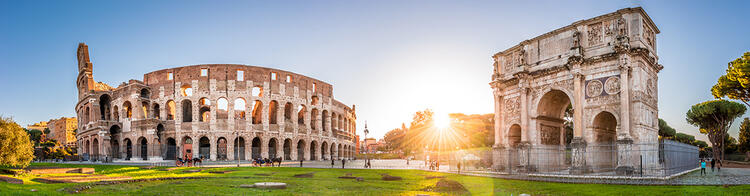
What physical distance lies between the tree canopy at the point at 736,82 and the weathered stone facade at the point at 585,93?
3.93 meters

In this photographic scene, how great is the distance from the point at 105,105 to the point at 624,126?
59192 millimetres

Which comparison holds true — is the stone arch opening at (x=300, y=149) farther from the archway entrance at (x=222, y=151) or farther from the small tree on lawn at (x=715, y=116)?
the small tree on lawn at (x=715, y=116)

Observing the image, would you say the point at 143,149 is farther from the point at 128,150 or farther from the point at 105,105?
the point at 105,105

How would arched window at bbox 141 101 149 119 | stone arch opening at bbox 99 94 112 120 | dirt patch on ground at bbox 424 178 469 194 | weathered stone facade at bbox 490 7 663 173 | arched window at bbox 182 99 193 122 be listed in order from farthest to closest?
stone arch opening at bbox 99 94 112 120 → arched window at bbox 182 99 193 122 → arched window at bbox 141 101 149 119 → weathered stone facade at bbox 490 7 663 173 → dirt patch on ground at bbox 424 178 469 194

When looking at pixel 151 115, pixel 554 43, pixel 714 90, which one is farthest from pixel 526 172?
pixel 151 115

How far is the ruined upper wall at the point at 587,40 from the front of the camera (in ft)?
77.6

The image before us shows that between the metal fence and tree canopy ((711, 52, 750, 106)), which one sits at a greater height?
tree canopy ((711, 52, 750, 106))

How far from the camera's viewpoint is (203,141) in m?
53.1

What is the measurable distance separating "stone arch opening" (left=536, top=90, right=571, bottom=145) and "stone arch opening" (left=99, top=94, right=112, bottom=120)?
5244 centimetres

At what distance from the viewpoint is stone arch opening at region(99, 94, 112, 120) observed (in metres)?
57.4

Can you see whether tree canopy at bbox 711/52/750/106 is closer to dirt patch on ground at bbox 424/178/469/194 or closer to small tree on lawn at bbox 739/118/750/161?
dirt patch on ground at bbox 424/178/469/194

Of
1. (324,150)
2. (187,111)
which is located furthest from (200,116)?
(324,150)

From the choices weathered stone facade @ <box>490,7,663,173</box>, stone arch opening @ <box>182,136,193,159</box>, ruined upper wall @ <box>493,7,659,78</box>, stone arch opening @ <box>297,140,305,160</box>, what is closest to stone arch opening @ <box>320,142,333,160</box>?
stone arch opening @ <box>297,140,305,160</box>

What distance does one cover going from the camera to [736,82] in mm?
28875
